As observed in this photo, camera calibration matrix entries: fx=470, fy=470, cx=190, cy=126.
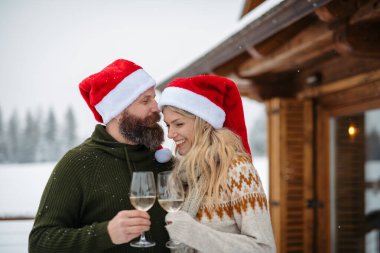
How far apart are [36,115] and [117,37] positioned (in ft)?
37.6

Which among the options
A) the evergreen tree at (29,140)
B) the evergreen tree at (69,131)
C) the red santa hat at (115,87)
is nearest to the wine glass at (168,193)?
the red santa hat at (115,87)

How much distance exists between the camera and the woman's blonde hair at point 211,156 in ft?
7.73

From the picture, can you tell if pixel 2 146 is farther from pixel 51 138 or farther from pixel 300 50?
pixel 300 50

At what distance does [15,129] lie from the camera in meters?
24.0

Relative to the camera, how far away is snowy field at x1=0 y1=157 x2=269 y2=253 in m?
6.44

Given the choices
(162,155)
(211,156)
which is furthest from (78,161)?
(211,156)

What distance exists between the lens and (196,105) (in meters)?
2.60

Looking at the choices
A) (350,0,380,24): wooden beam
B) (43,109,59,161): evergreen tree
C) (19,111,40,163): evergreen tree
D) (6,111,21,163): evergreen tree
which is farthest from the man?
(6,111,21,163): evergreen tree

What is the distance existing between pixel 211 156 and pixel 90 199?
0.65 m

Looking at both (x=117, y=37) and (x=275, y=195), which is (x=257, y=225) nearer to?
(x=275, y=195)

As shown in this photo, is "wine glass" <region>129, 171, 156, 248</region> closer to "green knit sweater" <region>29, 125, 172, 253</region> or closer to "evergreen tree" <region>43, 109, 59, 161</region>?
"green knit sweater" <region>29, 125, 172, 253</region>

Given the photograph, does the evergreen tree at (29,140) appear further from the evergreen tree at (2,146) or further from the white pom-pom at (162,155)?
the white pom-pom at (162,155)

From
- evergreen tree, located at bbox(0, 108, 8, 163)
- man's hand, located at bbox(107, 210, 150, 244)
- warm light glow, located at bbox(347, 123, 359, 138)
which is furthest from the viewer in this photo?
evergreen tree, located at bbox(0, 108, 8, 163)

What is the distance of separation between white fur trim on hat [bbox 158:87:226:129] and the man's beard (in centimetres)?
14
